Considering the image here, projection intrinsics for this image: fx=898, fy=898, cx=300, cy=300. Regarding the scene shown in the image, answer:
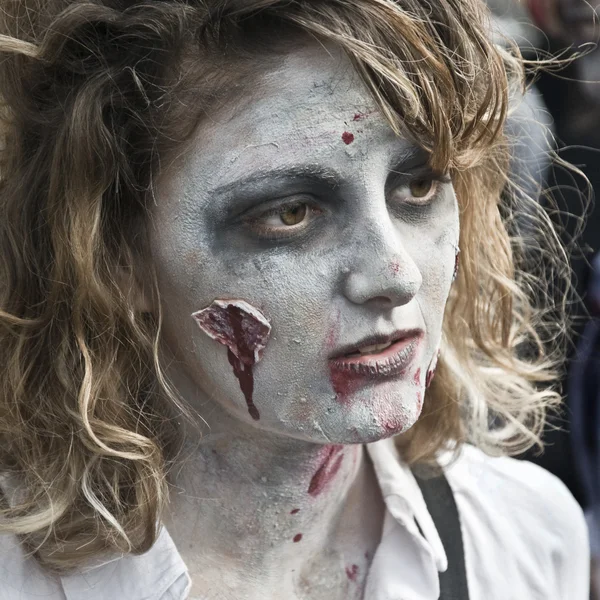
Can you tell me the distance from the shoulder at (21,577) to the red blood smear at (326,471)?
1.59 ft

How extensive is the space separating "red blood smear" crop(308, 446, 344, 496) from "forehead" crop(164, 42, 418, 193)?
58cm

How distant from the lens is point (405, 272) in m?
1.39

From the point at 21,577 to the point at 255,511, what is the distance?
418mm

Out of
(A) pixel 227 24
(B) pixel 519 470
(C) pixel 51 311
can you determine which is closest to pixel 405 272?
(A) pixel 227 24

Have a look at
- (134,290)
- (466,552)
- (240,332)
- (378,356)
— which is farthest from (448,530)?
(134,290)

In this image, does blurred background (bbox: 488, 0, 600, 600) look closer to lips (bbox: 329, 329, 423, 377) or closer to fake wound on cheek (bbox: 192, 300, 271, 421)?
lips (bbox: 329, 329, 423, 377)

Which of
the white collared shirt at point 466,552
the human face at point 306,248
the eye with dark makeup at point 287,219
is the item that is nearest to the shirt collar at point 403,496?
the white collared shirt at point 466,552

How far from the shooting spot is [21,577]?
1533 millimetres

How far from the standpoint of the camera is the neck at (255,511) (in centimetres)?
162

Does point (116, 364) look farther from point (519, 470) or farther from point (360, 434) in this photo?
point (519, 470)

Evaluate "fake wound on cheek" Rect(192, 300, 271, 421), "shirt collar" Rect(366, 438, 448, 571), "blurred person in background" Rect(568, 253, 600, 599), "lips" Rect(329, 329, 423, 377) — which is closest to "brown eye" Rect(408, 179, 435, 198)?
"lips" Rect(329, 329, 423, 377)

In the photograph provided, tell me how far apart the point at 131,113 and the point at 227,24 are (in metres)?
0.22

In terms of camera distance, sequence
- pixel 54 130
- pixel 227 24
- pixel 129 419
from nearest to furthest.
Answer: pixel 227 24 → pixel 54 130 → pixel 129 419

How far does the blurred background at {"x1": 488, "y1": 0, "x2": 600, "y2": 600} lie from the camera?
2.60 metres
